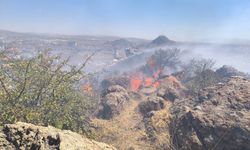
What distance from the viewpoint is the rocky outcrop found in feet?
48.7

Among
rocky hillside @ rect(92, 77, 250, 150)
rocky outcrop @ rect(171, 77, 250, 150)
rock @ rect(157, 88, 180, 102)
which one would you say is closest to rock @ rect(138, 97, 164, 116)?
rocky hillside @ rect(92, 77, 250, 150)

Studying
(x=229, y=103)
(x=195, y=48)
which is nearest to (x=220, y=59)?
(x=195, y=48)

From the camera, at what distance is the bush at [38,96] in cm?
1546

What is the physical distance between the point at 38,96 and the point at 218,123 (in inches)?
370

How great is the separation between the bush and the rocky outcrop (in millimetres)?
5415

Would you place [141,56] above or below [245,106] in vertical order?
below

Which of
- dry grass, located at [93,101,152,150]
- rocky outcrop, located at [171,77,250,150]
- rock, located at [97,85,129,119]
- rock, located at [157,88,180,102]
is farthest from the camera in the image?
rock, located at [157,88,180,102]

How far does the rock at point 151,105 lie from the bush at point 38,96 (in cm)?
725

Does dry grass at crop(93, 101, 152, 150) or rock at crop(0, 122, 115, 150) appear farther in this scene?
dry grass at crop(93, 101, 152, 150)

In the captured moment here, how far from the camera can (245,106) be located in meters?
16.6

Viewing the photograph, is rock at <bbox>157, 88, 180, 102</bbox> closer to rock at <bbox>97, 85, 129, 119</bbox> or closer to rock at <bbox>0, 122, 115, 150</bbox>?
rock at <bbox>97, 85, 129, 119</bbox>

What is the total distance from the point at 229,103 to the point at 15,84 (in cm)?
1155

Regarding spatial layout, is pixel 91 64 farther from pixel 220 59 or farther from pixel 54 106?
pixel 54 106

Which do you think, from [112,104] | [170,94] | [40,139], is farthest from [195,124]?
[170,94]
